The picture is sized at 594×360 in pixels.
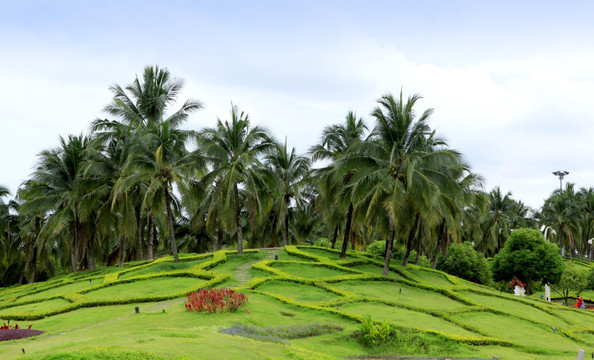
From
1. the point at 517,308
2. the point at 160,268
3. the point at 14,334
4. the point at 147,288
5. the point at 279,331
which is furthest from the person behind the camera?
the point at 160,268

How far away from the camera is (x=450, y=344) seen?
16.2 m

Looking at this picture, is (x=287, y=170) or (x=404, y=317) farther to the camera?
(x=287, y=170)

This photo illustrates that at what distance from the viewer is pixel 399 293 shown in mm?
25875

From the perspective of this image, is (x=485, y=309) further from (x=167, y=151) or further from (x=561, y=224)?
(x=561, y=224)

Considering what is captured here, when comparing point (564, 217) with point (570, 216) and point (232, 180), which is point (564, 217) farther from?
point (232, 180)

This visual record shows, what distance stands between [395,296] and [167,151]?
51.6ft

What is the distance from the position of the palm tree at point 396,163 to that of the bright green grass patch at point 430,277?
360 cm

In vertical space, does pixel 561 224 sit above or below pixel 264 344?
above

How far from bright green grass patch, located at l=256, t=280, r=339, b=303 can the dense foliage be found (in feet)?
88.7

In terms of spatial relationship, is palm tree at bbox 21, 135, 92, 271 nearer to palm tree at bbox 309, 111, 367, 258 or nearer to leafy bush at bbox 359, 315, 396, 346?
palm tree at bbox 309, 111, 367, 258

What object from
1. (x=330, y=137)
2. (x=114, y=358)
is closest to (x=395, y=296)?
(x=330, y=137)

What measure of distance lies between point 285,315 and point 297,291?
523cm

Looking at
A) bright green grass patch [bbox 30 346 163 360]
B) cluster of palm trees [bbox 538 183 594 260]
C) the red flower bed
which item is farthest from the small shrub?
cluster of palm trees [bbox 538 183 594 260]

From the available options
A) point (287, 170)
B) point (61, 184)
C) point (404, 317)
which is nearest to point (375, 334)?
point (404, 317)
